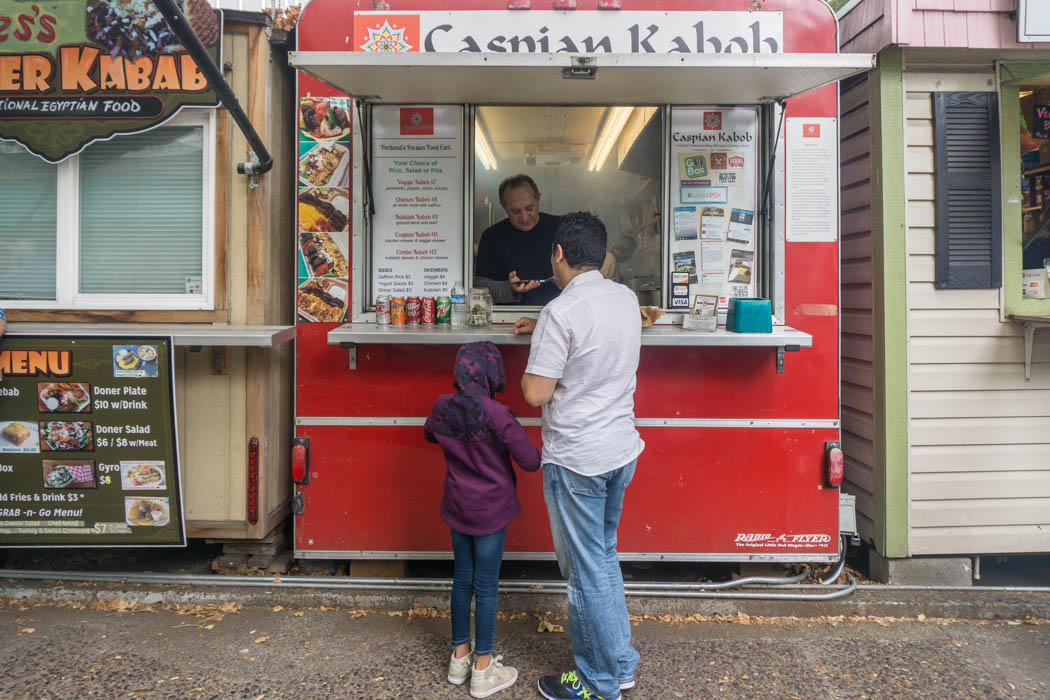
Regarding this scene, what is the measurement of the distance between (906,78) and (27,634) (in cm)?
598

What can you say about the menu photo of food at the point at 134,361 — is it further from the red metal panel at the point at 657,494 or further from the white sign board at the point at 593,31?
the white sign board at the point at 593,31

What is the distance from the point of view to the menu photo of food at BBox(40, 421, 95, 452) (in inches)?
140

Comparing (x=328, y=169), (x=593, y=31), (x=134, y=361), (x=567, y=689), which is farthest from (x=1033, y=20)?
(x=134, y=361)

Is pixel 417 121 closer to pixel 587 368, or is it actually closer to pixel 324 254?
pixel 324 254

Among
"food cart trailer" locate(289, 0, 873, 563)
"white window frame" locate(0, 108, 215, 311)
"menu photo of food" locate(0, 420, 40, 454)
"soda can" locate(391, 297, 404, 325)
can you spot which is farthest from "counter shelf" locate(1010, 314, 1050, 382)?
"menu photo of food" locate(0, 420, 40, 454)

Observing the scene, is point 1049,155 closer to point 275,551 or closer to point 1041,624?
point 1041,624

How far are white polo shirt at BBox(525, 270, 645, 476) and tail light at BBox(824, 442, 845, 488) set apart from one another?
65.8 inches

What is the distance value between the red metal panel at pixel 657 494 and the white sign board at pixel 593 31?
7.41ft

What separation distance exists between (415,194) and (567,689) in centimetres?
282

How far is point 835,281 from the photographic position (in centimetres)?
381

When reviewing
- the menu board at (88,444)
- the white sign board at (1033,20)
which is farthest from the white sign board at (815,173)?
the menu board at (88,444)

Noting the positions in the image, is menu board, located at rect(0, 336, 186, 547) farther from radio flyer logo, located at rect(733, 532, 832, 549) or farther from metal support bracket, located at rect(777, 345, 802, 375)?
metal support bracket, located at rect(777, 345, 802, 375)

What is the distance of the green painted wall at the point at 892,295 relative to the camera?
385 cm

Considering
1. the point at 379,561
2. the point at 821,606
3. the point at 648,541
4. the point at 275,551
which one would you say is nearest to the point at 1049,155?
the point at 821,606
